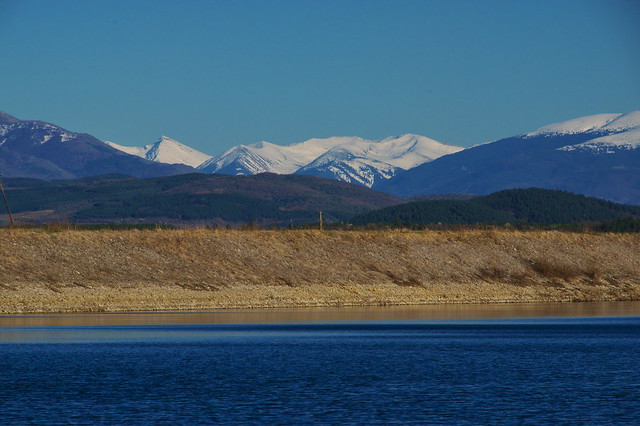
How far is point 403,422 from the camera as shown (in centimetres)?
3509

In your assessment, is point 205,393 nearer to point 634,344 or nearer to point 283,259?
point 634,344

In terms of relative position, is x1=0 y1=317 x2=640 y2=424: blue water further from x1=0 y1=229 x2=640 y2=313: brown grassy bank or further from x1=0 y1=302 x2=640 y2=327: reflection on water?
x1=0 y1=229 x2=640 y2=313: brown grassy bank

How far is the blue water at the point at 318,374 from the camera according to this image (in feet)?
121

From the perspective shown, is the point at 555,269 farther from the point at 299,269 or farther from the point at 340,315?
the point at 340,315

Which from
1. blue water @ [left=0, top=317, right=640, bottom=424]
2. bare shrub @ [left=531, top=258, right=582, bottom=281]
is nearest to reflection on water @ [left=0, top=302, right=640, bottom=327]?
blue water @ [left=0, top=317, right=640, bottom=424]

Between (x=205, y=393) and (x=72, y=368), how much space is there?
9.53 m

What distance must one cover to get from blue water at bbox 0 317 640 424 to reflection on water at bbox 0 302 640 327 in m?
4.51

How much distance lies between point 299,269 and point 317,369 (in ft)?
165

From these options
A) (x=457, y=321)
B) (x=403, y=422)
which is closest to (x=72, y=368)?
(x=403, y=422)

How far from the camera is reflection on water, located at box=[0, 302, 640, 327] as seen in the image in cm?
7312

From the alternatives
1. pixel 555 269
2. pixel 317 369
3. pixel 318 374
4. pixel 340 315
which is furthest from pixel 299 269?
pixel 318 374

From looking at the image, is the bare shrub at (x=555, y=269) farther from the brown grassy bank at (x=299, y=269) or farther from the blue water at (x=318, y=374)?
the blue water at (x=318, y=374)

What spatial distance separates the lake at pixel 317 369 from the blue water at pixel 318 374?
0.25 feet

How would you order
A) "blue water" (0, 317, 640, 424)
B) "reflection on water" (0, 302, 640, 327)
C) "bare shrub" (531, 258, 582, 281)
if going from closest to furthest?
1. "blue water" (0, 317, 640, 424)
2. "reflection on water" (0, 302, 640, 327)
3. "bare shrub" (531, 258, 582, 281)
